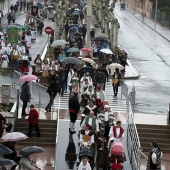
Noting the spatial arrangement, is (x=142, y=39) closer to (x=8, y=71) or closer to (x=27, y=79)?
(x=8, y=71)

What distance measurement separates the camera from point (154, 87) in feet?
140

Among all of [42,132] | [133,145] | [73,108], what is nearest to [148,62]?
[42,132]

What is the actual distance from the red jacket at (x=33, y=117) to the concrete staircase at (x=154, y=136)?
13.1ft

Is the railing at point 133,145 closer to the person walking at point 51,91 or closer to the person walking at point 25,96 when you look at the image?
the person walking at point 51,91

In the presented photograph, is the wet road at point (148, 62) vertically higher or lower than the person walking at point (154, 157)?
lower

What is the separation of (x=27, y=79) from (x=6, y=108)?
143cm

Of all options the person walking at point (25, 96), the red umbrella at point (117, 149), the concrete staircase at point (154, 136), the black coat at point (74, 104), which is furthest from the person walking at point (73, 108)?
the red umbrella at point (117, 149)

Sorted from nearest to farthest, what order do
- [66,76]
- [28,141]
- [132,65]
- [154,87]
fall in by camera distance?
[28,141] < [66,76] < [154,87] < [132,65]

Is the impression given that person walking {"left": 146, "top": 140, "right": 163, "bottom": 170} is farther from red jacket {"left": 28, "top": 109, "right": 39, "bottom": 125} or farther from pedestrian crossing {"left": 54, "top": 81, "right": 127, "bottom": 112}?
pedestrian crossing {"left": 54, "top": 81, "right": 127, "bottom": 112}

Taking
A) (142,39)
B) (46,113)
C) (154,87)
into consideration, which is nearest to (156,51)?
(142,39)

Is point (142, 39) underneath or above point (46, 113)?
underneath

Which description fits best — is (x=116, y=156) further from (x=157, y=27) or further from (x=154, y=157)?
(x=157, y=27)

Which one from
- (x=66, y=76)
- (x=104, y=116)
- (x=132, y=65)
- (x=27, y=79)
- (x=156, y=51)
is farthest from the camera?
(x=156, y=51)

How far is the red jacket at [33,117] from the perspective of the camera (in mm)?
27266
